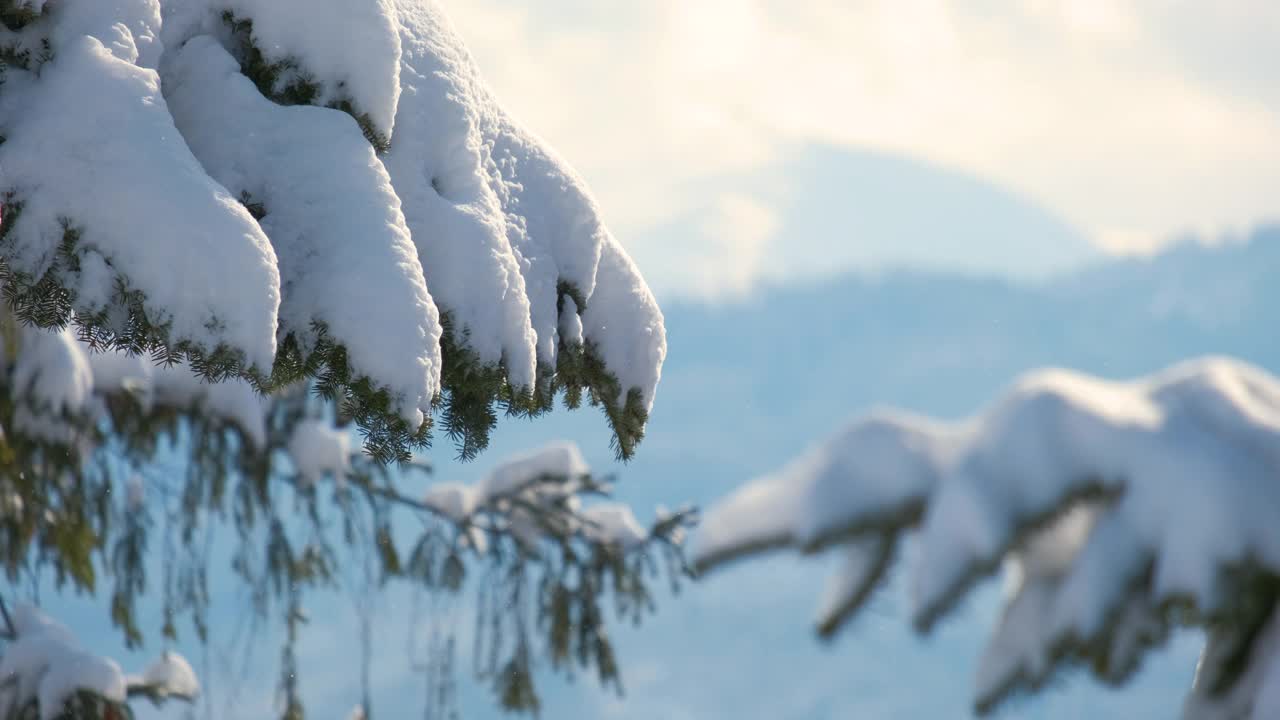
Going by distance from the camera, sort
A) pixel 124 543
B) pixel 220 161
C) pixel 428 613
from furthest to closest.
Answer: pixel 428 613, pixel 124 543, pixel 220 161

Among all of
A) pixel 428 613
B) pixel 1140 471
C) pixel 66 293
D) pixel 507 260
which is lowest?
pixel 428 613

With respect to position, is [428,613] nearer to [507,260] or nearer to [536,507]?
[536,507]

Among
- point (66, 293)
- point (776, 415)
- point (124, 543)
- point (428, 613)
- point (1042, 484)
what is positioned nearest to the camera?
point (1042, 484)

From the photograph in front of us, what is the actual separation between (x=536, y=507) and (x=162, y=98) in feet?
→ 10.7

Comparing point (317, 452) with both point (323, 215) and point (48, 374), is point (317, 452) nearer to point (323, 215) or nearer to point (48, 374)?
point (48, 374)

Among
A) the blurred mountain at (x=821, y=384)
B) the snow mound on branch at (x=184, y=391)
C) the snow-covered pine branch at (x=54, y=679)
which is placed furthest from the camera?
the blurred mountain at (x=821, y=384)

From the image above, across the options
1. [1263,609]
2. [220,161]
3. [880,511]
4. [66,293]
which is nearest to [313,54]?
[220,161]

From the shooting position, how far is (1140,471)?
1027 millimetres

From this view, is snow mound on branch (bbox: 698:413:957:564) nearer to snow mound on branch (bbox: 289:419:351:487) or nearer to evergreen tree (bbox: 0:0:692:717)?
evergreen tree (bbox: 0:0:692:717)

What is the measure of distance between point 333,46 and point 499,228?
54cm

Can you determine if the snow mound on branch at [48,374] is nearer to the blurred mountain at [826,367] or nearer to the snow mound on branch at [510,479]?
the snow mound on branch at [510,479]

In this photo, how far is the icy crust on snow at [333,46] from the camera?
2.43 meters

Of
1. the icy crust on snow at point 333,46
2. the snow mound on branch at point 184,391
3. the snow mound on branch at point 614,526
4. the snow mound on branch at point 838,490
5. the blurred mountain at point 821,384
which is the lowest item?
the blurred mountain at point 821,384

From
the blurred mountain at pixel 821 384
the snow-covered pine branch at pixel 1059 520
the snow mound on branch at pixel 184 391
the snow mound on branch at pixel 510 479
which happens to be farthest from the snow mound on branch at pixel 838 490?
the blurred mountain at pixel 821 384
